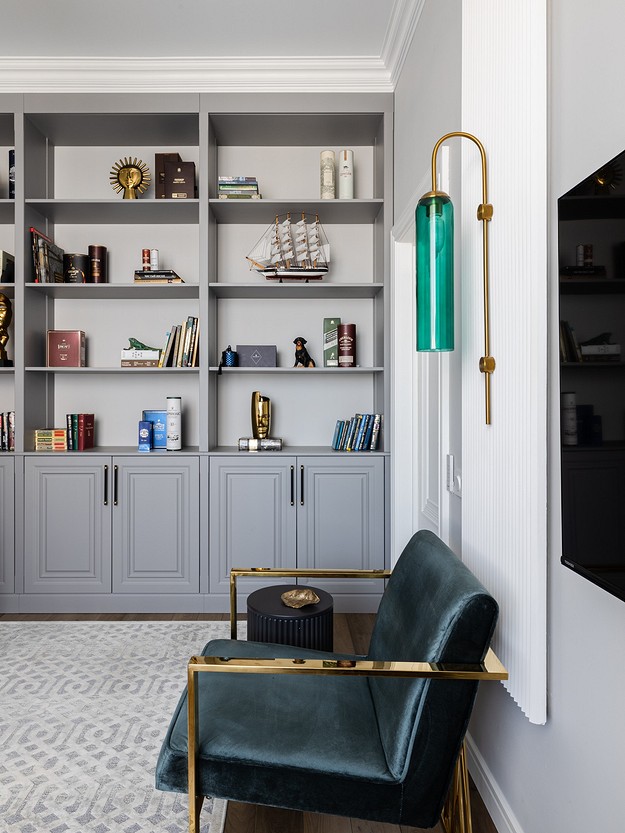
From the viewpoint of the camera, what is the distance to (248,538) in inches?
138

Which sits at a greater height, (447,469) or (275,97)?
(275,97)

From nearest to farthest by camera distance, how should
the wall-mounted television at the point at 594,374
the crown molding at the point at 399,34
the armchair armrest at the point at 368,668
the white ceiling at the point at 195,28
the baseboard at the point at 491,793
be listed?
the wall-mounted television at the point at 594,374, the armchair armrest at the point at 368,668, the baseboard at the point at 491,793, the crown molding at the point at 399,34, the white ceiling at the point at 195,28

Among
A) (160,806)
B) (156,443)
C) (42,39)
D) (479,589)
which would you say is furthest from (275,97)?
(160,806)

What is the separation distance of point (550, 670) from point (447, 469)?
3.03ft

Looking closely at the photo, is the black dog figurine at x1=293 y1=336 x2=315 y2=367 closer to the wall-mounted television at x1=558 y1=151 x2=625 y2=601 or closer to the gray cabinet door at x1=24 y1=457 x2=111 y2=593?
the gray cabinet door at x1=24 y1=457 x2=111 y2=593

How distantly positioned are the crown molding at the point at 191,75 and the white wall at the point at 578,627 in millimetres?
2397

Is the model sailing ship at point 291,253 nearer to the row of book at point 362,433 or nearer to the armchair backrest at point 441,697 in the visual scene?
the row of book at point 362,433

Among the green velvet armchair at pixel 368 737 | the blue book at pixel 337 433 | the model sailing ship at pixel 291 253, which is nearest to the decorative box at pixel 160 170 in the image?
the model sailing ship at pixel 291 253

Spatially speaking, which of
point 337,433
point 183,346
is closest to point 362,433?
point 337,433

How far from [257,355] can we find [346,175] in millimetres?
1211

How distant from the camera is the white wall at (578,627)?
1.14 m

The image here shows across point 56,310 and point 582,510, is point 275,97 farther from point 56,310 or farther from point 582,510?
point 582,510

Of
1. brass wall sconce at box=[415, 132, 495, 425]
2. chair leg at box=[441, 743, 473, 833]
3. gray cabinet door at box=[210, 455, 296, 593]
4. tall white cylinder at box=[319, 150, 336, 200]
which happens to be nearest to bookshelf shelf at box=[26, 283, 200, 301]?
tall white cylinder at box=[319, 150, 336, 200]

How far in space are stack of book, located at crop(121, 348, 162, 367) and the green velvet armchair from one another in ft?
8.17
